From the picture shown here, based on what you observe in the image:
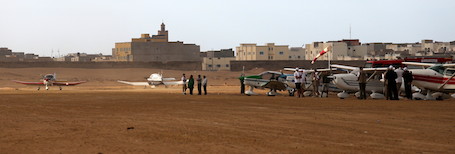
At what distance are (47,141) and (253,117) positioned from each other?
21.0 feet

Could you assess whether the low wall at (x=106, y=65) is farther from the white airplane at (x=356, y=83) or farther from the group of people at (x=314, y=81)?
the white airplane at (x=356, y=83)

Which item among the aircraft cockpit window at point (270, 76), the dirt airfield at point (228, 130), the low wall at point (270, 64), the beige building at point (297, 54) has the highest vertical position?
the beige building at point (297, 54)

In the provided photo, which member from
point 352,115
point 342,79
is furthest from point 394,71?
point 352,115

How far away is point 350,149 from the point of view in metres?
10.6

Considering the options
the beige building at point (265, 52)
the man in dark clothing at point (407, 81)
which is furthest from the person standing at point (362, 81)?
the beige building at point (265, 52)

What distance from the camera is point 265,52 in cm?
12288

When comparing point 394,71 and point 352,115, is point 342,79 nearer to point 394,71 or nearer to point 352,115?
point 394,71

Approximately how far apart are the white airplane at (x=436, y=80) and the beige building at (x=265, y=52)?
96839 millimetres

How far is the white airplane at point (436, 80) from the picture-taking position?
24500mm

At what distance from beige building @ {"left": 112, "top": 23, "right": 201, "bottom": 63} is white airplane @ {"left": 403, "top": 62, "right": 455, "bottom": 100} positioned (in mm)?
109786

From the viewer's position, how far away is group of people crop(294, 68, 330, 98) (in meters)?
28.7

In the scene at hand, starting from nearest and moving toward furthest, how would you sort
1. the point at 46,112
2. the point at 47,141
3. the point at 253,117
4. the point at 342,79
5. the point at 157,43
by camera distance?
the point at 47,141, the point at 253,117, the point at 46,112, the point at 342,79, the point at 157,43

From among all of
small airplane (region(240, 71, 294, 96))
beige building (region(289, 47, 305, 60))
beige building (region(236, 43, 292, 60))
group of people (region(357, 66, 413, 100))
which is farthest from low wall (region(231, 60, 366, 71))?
group of people (region(357, 66, 413, 100))

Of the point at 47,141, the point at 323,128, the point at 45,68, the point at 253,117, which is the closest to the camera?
the point at 47,141
